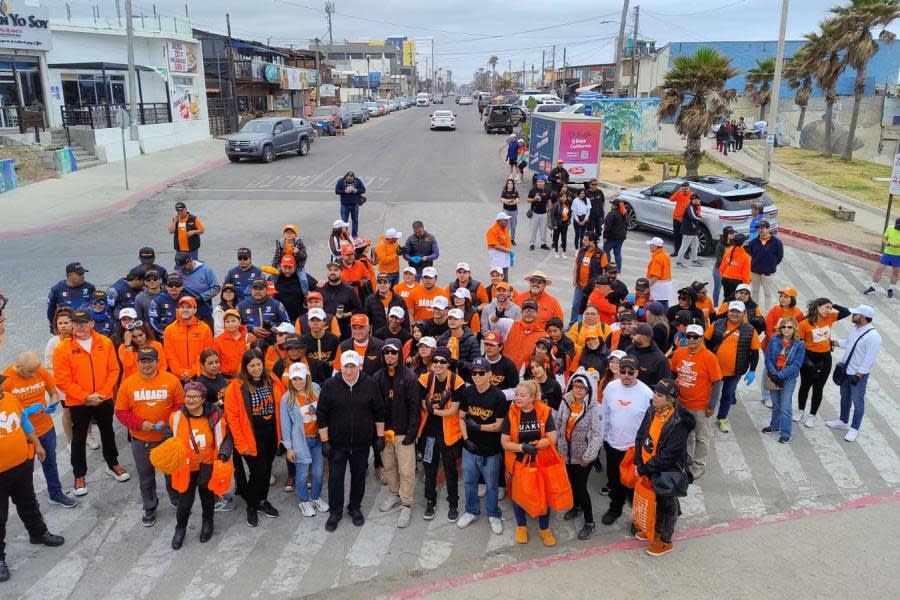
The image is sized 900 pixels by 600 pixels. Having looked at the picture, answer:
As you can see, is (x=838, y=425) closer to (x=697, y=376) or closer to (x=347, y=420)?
(x=697, y=376)

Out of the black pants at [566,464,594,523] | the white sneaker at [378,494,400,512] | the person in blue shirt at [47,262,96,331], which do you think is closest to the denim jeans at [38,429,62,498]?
the person in blue shirt at [47,262,96,331]

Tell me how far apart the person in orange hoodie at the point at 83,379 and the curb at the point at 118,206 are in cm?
1238

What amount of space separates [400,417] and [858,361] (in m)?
5.17

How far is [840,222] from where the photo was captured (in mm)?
19219

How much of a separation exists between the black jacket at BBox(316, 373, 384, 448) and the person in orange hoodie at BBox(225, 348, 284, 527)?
46 cm

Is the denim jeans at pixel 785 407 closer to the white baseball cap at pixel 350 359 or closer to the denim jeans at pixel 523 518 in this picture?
the denim jeans at pixel 523 518

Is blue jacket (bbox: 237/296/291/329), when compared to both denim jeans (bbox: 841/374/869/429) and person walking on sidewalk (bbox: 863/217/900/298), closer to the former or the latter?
denim jeans (bbox: 841/374/869/429)

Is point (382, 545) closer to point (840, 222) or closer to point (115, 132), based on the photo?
point (840, 222)

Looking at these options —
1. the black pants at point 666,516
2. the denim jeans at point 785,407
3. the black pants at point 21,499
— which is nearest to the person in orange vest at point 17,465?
the black pants at point 21,499

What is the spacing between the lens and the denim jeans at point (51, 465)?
6.27 metres

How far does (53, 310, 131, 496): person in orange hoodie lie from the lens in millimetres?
6348

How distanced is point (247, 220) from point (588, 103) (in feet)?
62.5

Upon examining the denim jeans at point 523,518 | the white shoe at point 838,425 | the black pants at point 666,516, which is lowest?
the white shoe at point 838,425

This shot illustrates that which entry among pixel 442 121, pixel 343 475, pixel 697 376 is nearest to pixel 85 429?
pixel 343 475
